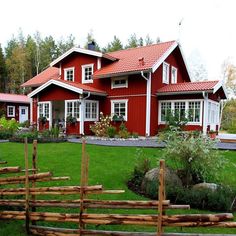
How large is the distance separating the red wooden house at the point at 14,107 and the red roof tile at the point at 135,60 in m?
13.3

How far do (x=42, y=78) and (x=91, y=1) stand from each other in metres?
10.4

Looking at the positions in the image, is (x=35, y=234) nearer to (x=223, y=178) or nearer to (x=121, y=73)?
(x=223, y=178)

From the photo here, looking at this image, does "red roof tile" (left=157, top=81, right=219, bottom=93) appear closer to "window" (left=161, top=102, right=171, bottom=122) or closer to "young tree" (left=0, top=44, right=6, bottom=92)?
"window" (left=161, top=102, right=171, bottom=122)

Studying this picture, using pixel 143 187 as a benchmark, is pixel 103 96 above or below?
above

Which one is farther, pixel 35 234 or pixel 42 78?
pixel 42 78

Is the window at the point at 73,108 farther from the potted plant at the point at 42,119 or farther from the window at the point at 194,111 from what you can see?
the window at the point at 194,111

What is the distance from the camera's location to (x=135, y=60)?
17.5 meters

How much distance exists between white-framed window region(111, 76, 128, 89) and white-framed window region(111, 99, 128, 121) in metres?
0.89

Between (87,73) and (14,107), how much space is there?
13013 millimetres

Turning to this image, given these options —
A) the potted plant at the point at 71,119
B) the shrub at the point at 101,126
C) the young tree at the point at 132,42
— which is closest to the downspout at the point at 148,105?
the shrub at the point at 101,126

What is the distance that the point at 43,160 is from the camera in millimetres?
8320

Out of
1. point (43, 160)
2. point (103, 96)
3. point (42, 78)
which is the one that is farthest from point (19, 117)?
point (43, 160)

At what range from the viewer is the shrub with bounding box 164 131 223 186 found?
533 centimetres

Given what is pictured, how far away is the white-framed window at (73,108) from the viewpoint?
56.0ft
